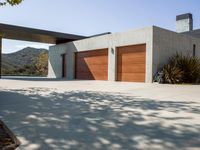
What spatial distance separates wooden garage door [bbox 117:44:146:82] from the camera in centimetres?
1506

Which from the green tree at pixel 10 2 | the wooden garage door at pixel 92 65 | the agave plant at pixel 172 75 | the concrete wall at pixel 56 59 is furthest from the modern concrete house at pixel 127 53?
the green tree at pixel 10 2

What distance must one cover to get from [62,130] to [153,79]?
11.3 metres

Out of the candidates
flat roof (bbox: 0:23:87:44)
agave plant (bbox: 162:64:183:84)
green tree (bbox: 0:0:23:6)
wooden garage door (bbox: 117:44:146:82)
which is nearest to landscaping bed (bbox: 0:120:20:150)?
green tree (bbox: 0:0:23:6)

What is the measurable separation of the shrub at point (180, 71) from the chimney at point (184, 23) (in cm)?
1728

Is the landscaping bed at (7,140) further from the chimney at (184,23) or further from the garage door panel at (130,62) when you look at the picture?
the chimney at (184,23)

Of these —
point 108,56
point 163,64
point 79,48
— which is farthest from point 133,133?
point 79,48

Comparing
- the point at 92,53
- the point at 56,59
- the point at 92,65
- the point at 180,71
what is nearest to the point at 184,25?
the point at 92,53

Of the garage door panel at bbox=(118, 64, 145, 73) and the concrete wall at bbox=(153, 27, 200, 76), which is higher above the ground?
the concrete wall at bbox=(153, 27, 200, 76)

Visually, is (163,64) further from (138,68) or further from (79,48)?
(79,48)

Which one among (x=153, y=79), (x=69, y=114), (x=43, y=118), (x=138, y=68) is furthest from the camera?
(x=138, y=68)

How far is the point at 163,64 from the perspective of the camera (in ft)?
49.3

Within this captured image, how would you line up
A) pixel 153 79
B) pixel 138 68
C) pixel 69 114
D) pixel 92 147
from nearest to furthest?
pixel 92 147 → pixel 69 114 → pixel 153 79 → pixel 138 68

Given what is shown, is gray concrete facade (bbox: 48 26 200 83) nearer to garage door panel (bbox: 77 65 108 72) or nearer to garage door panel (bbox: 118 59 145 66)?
garage door panel (bbox: 118 59 145 66)

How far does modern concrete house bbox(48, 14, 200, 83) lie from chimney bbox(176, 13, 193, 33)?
12.4 meters
